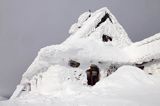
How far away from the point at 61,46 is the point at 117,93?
21.2ft

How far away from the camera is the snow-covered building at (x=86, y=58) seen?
523 inches

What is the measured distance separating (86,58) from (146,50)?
11.9 ft

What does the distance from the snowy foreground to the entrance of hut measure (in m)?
3.93

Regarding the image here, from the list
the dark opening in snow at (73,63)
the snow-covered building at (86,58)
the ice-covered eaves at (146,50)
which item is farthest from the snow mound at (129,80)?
the dark opening in snow at (73,63)

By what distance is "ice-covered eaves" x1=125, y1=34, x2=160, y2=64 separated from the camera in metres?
13.6

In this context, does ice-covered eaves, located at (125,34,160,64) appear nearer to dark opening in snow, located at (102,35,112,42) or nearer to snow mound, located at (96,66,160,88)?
dark opening in snow, located at (102,35,112,42)

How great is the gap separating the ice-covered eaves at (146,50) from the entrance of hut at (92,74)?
2432mm

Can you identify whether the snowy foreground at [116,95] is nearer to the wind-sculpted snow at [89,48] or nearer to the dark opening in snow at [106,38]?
the wind-sculpted snow at [89,48]

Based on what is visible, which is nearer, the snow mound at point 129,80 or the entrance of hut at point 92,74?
the snow mound at point 129,80

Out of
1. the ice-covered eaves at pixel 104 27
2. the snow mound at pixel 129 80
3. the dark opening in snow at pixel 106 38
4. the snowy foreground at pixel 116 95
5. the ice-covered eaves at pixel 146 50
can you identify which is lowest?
the snowy foreground at pixel 116 95

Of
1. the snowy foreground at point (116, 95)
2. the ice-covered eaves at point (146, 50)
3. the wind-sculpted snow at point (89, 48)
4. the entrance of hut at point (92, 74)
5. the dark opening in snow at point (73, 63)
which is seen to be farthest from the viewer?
the entrance of hut at point (92, 74)

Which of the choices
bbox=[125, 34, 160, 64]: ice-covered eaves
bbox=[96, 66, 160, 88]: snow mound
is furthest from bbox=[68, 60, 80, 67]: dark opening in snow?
bbox=[96, 66, 160, 88]: snow mound

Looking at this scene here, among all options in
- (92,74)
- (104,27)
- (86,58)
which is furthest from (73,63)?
(104,27)

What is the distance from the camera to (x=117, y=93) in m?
7.74
